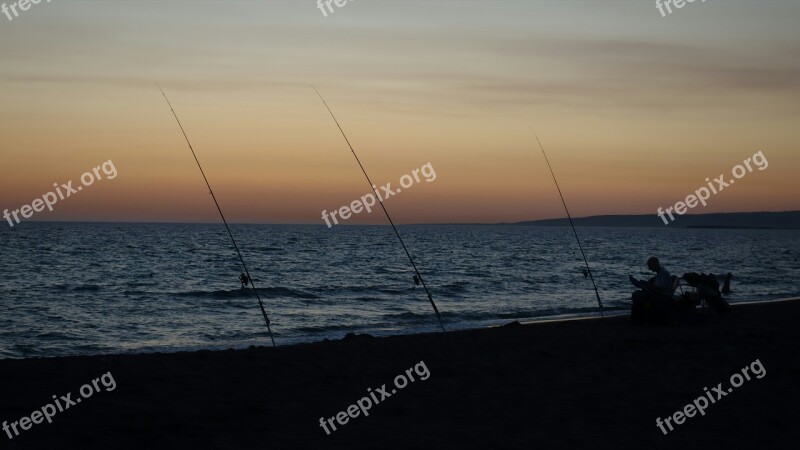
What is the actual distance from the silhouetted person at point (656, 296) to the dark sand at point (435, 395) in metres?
1.67

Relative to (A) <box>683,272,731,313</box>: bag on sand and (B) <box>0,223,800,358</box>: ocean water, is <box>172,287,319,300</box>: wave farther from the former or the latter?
(A) <box>683,272,731,313</box>: bag on sand

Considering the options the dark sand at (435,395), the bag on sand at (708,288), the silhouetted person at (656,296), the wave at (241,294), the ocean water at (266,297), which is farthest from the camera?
the wave at (241,294)

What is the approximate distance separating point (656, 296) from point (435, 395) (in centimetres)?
707

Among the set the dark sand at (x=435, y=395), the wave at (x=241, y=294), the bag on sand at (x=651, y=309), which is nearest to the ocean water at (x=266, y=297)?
the wave at (x=241, y=294)

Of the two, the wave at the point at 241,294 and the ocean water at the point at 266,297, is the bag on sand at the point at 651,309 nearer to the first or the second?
the ocean water at the point at 266,297

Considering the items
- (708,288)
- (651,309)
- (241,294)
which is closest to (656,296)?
(651,309)

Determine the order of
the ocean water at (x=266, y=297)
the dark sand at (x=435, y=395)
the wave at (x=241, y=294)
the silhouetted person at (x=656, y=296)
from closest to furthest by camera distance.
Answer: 1. the dark sand at (x=435, y=395)
2. the silhouetted person at (x=656, y=296)
3. the ocean water at (x=266, y=297)
4. the wave at (x=241, y=294)

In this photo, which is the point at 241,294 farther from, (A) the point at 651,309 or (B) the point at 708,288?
(A) the point at 651,309

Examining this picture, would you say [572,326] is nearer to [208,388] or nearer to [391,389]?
[391,389]

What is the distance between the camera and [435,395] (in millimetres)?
8234

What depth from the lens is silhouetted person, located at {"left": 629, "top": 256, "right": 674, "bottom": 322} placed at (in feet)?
45.0

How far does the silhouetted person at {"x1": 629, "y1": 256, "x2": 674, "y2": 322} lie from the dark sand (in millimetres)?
1670

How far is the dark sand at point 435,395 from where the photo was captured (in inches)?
259

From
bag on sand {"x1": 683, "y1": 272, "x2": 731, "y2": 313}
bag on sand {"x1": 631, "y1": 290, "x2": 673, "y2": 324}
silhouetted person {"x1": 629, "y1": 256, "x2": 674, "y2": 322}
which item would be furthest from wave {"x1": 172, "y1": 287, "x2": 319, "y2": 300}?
silhouetted person {"x1": 629, "y1": 256, "x2": 674, "y2": 322}
